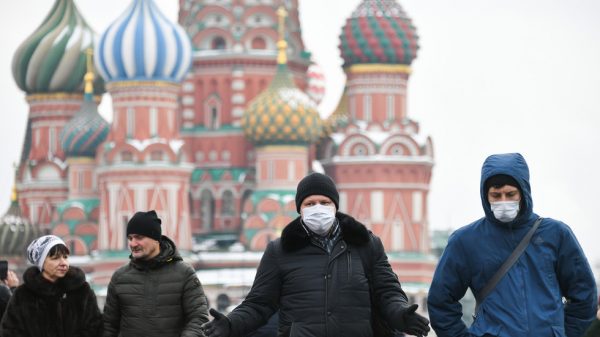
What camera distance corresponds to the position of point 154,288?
30.4 feet

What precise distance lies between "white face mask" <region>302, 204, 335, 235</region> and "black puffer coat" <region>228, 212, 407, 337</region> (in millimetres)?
125

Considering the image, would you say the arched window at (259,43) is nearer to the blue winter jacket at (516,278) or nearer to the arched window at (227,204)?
the arched window at (227,204)

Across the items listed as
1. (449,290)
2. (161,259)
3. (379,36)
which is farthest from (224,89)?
(449,290)

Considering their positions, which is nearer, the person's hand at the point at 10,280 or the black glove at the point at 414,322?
the black glove at the point at 414,322

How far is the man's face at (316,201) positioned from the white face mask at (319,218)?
26 millimetres

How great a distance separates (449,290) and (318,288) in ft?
1.68

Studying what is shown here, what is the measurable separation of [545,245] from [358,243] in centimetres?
76

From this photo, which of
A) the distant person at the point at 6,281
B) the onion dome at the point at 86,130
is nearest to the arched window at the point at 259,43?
the onion dome at the point at 86,130

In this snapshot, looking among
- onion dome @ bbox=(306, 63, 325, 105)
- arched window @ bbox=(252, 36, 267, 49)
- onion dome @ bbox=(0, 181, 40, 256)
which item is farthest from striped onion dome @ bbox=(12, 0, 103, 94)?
onion dome @ bbox=(306, 63, 325, 105)

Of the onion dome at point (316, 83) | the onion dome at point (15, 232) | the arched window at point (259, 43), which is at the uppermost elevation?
the arched window at point (259, 43)

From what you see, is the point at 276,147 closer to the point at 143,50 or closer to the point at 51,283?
the point at 143,50

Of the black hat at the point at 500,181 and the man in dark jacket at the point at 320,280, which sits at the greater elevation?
the black hat at the point at 500,181

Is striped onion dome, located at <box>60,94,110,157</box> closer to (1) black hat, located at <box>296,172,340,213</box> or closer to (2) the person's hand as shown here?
(2) the person's hand

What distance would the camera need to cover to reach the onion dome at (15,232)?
173 feet
